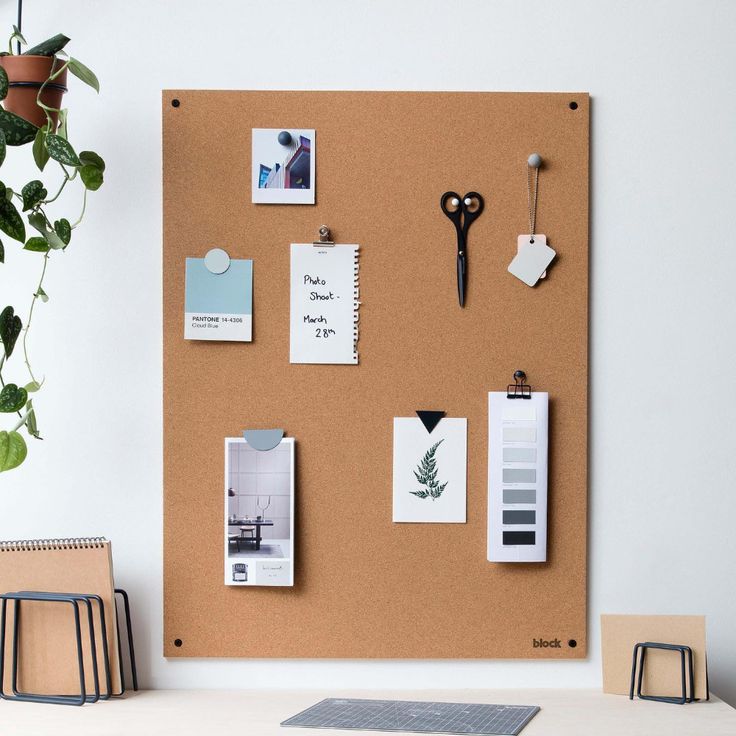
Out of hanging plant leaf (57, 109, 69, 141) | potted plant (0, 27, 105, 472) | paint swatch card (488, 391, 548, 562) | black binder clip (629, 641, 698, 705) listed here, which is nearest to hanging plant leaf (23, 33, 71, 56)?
potted plant (0, 27, 105, 472)

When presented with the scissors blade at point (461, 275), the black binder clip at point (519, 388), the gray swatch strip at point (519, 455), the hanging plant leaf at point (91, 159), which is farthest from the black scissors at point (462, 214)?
the hanging plant leaf at point (91, 159)

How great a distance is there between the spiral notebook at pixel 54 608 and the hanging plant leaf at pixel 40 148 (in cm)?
56

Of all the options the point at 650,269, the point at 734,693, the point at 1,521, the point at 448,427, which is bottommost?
the point at 734,693

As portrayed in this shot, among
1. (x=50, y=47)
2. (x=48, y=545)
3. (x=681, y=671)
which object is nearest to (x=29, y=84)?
(x=50, y=47)

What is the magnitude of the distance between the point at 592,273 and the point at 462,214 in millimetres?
232

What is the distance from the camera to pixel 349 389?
132 cm

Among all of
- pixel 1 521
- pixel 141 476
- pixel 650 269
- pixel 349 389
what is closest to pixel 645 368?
pixel 650 269

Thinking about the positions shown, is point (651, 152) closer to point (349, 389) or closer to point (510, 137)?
point (510, 137)

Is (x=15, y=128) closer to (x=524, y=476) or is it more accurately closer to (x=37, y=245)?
(x=37, y=245)

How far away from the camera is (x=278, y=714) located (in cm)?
118

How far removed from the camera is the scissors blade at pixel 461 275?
131 cm

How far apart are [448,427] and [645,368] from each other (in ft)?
1.10

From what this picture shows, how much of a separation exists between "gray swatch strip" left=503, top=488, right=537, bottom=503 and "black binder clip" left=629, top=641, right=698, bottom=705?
0.27m

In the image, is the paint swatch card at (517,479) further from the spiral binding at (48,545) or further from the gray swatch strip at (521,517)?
the spiral binding at (48,545)
